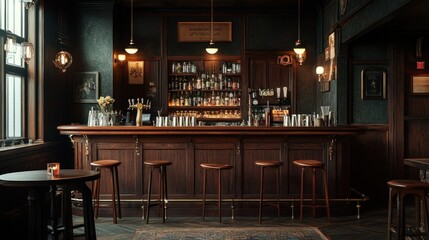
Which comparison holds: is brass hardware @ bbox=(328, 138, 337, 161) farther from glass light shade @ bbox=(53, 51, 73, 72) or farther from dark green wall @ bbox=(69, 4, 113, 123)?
dark green wall @ bbox=(69, 4, 113, 123)

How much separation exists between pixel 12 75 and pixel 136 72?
3.46m

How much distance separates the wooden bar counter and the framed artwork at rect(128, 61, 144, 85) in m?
3.22

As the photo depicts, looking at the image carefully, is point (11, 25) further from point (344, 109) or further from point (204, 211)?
point (344, 109)

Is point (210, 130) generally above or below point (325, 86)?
below

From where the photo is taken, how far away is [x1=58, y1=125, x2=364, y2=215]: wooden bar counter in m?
6.62

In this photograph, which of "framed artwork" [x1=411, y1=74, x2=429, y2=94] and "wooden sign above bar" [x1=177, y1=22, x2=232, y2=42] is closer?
"framed artwork" [x1=411, y1=74, x2=429, y2=94]

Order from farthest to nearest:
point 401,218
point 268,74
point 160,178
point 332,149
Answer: point 268,74 < point 332,149 < point 160,178 < point 401,218

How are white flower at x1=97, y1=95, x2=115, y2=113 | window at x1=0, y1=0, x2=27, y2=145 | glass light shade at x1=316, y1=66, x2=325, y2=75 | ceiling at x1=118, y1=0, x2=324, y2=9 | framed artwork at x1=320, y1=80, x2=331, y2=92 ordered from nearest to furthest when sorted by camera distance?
window at x1=0, y1=0, x2=27, y2=145, white flower at x1=97, y1=95, x2=115, y2=113, framed artwork at x1=320, y1=80, x2=331, y2=92, glass light shade at x1=316, y1=66, x2=325, y2=75, ceiling at x1=118, y1=0, x2=324, y2=9

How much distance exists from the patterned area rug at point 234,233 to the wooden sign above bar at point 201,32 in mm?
4908

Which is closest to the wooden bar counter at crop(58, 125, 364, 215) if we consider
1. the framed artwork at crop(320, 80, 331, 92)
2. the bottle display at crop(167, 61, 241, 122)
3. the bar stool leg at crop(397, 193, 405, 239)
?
the framed artwork at crop(320, 80, 331, 92)

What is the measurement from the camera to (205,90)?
9734mm

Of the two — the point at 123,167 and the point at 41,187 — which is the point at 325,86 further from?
the point at 41,187

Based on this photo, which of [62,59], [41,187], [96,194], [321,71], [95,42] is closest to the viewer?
[41,187]

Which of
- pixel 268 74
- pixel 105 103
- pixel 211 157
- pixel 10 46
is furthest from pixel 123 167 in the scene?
pixel 268 74
